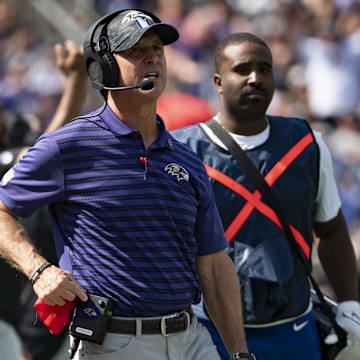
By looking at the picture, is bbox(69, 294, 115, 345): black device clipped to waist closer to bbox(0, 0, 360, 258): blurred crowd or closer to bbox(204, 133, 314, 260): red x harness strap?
bbox(204, 133, 314, 260): red x harness strap

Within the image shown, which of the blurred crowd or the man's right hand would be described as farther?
the blurred crowd

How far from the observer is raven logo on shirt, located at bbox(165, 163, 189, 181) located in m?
3.67

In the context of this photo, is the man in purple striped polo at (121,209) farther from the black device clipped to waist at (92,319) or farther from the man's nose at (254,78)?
the man's nose at (254,78)

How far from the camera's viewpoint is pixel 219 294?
389 cm

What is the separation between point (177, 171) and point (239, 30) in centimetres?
868

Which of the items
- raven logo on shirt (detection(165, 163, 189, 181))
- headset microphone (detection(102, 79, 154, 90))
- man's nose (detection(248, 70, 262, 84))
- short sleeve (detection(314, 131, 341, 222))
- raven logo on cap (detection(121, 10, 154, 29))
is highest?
raven logo on cap (detection(121, 10, 154, 29))

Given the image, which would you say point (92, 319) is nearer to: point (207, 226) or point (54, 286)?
point (54, 286)

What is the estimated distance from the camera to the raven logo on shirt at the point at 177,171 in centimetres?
367

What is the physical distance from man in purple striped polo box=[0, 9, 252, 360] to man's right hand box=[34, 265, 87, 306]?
0.03 ft

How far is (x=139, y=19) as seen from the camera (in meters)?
3.64

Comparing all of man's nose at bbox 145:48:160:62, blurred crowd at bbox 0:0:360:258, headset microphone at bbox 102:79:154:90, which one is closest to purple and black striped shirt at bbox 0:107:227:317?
headset microphone at bbox 102:79:154:90

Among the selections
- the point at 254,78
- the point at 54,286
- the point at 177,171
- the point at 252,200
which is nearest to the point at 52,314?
the point at 54,286

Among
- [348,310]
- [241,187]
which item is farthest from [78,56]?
[348,310]

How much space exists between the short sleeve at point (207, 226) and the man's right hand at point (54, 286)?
2.70ft
